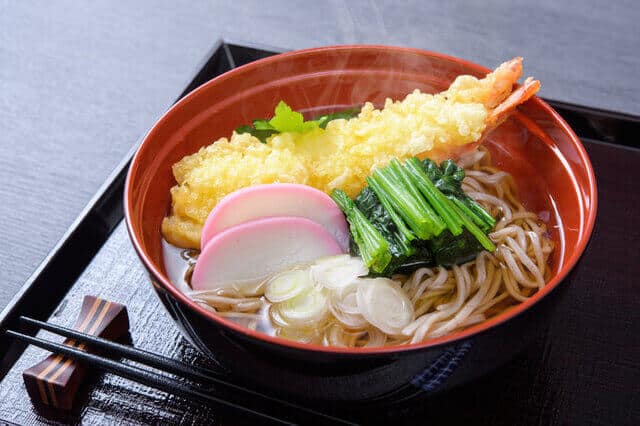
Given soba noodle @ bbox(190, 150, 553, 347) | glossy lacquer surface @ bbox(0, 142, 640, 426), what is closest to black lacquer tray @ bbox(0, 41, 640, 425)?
glossy lacquer surface @ bbox(0, 142, 640, 426)

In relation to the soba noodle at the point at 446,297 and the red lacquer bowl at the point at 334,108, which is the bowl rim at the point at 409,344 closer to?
the red lacquer bowl at the point at 334,108

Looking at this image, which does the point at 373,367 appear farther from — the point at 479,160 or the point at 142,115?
the point at 142,115

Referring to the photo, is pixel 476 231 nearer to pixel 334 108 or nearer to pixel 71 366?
pixel 334 108

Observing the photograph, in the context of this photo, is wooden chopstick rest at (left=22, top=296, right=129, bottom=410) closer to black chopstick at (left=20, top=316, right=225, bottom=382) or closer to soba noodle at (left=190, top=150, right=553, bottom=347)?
black chopstick at (left=20, top=316, right=225, bottom=382)

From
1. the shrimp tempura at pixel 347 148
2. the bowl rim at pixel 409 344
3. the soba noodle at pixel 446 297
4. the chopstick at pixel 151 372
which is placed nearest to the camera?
the bowl rim at pixel 409 344

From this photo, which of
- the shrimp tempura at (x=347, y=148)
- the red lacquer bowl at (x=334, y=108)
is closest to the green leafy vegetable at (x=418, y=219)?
the shrimp tempura at (x=347, y=148)
